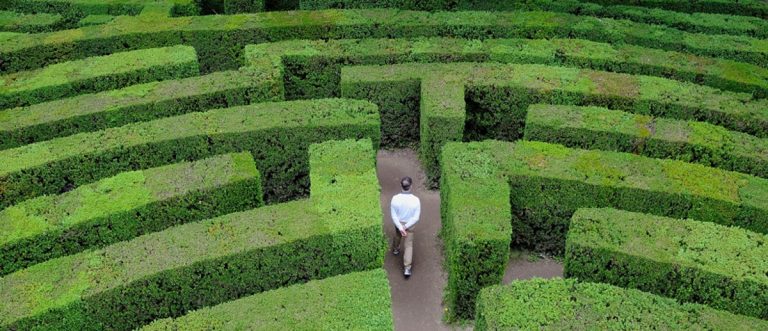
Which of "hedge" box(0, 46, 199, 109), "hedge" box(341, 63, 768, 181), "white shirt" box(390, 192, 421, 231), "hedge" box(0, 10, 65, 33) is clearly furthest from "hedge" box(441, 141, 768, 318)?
"hedge" box(0, 10, 65, 33)

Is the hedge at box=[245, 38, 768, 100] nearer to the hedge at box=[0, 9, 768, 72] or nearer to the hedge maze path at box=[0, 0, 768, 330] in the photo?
the hedge maze path at box=[0, 0, 768, 330]

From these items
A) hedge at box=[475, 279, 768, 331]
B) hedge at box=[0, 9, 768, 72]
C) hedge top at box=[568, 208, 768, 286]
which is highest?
hedge at box=[0, 9, 768, 72]

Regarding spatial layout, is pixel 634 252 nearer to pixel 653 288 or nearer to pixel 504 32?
pixel 653 288

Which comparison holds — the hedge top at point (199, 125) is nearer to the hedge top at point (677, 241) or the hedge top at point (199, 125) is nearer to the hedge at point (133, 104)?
the hedge at point (133, 104)

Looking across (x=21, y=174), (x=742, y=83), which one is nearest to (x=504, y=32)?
(x=742, y=83)

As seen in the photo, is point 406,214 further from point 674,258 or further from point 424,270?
point 674,258

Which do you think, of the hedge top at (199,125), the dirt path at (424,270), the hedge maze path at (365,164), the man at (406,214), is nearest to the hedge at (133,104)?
the hedge maze path at (365,164)
